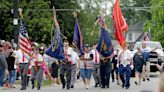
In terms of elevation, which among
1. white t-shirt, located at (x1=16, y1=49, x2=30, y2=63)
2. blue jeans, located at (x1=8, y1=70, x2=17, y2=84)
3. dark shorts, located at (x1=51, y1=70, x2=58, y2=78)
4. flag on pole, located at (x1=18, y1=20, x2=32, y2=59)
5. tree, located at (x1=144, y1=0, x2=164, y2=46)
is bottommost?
tree, located at (x1=144, y1=0, x2=164, y2=46)

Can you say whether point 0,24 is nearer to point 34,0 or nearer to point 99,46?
point 34,0

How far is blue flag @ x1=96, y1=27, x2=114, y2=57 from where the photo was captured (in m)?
22.7

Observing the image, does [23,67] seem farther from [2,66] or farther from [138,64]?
[138,64]

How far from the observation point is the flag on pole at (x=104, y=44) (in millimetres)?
22812

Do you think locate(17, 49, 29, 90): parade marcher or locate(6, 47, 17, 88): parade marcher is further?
locate(6, 47, 17, 88): parade marcher

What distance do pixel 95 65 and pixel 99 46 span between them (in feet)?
3.10

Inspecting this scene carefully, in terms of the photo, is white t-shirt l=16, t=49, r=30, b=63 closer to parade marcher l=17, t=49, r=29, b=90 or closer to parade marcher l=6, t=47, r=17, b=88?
parade marcher l=17, t=49, r=29, b=90

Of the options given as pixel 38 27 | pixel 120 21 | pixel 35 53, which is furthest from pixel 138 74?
pixel 38 27

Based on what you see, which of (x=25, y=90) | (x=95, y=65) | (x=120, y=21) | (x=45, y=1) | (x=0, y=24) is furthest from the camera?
(x=45, y=1)

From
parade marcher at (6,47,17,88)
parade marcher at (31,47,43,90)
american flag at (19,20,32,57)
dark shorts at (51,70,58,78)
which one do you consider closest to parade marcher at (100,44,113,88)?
parade marcher at (31,47,43,90)

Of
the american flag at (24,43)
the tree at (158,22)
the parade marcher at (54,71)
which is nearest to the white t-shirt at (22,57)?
the american flag at (24,43)

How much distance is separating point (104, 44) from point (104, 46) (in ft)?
0.37

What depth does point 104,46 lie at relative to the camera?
23203mm

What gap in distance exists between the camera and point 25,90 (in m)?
20.3
